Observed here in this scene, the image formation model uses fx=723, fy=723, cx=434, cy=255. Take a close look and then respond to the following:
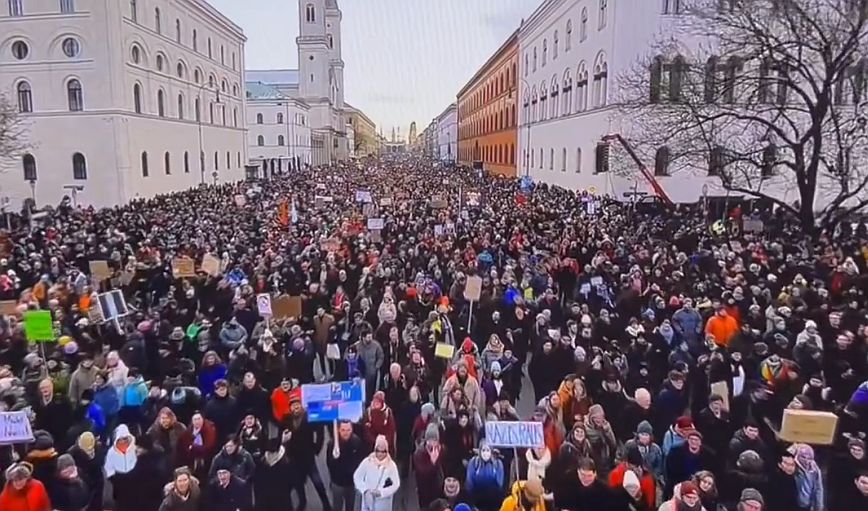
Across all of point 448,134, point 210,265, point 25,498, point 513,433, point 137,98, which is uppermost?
point 448,134

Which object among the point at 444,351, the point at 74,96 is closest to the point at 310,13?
the point at 74,96

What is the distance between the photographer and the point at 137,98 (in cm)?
3922

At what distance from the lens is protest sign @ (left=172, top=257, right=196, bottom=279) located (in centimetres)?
1388

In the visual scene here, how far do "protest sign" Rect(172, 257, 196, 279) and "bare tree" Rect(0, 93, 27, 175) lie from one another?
20.8 meters

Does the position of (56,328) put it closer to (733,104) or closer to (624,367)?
(624,367)

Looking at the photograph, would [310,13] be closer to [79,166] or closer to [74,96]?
[74,96]

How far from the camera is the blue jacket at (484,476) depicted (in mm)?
6746

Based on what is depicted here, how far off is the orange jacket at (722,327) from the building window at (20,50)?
123ft

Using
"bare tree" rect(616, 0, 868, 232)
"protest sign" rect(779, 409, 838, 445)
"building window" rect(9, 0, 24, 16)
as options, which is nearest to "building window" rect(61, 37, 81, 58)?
"building window" rect(9, 0, 24, 16)

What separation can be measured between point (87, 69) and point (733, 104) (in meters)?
30.4

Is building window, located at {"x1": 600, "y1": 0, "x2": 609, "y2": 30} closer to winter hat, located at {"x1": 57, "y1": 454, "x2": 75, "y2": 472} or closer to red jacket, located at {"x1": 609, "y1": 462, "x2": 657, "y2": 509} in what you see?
red jacket, located at {"x1": 609, "y1": 462, "x2": 657, "y2": 509}

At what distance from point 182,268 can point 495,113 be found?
57603mm

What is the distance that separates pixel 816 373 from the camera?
8844 millimetres

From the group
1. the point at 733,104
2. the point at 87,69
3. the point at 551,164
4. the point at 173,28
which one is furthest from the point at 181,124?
the point at 733,104
